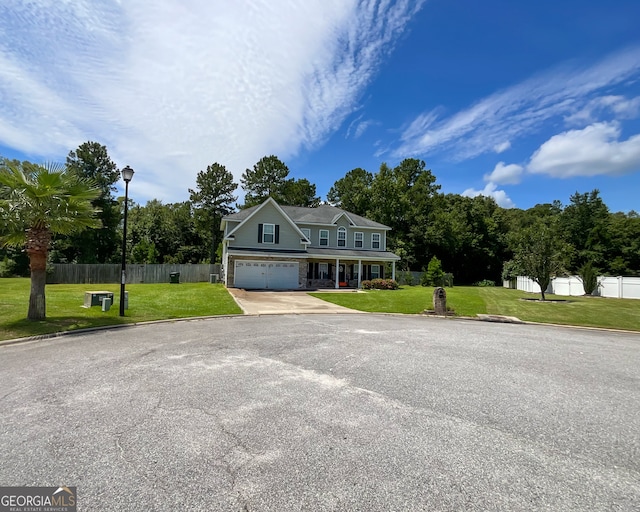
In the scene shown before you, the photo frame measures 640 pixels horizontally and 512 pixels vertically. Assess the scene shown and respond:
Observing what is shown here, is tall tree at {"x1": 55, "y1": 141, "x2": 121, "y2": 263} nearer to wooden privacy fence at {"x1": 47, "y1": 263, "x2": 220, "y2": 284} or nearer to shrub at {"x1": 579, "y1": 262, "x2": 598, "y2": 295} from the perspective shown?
wooden privacy fence at {"x1": 47, "y1": 263, "x2": 220, "y2": 284}

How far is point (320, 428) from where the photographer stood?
4430 millimetres

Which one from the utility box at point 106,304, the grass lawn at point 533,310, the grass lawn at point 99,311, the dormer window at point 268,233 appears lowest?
the grass lawn at point 533,310

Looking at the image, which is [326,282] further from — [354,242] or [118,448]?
[118,448]

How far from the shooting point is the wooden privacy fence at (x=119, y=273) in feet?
96.1

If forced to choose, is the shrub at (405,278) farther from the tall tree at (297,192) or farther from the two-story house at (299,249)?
the tall tree at (297,192)

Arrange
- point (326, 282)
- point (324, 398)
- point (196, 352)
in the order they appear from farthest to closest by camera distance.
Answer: point (326, 282), point (196, 352), point (324, 398)

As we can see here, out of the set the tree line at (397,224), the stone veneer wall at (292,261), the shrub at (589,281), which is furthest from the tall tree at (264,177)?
the shrub at (589,281)

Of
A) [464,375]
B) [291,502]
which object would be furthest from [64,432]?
[464,375]

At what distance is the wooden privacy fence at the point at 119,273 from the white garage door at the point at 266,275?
7.28m

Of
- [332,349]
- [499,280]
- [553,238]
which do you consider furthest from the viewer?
[499,280]

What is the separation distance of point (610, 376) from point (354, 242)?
1124 inches

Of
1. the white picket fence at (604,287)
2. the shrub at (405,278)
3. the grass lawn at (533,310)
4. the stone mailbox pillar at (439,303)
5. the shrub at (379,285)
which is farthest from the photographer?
the shrub at (405,278)

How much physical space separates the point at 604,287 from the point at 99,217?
49.7 meters

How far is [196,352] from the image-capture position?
8.34m
